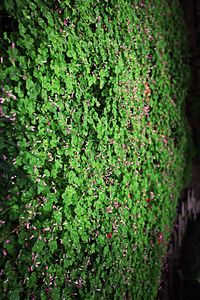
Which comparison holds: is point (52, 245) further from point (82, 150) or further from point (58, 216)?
point (82, 150)

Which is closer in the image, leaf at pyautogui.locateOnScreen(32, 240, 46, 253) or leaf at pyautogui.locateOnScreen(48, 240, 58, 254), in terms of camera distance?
leaf at pyautogui.locateOnScreen(32, 240, 46, 253)

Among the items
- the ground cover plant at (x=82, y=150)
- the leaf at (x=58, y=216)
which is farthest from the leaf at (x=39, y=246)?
the leaf at (x=58, y=216)

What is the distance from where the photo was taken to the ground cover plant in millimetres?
1464

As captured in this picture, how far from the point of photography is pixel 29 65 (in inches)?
61.4

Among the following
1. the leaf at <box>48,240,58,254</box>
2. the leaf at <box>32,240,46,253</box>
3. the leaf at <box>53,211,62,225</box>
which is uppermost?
the leaf at <box>53,211,62,225</box>

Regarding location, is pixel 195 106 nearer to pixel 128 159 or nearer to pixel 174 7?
pixel 174 7

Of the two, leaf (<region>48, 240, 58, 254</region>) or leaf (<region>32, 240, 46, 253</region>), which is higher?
leaf (<region>48, 240, 58, 254</region>)

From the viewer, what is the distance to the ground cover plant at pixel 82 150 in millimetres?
1464

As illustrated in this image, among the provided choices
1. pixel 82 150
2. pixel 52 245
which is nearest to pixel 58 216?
pixel 52 245

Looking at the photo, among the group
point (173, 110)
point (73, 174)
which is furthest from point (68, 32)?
point (173, 110)

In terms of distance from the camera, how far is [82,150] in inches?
76.7

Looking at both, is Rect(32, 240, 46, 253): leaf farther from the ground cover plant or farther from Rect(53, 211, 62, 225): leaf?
Rect(53, 211, 62, 225): leaf

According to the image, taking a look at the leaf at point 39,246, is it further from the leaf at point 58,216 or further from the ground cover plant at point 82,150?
the leaf at point 58,216

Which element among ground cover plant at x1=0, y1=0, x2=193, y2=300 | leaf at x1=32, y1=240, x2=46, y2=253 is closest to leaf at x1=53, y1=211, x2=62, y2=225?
ground cover plant at x1=0, y1=0, x2=193, y2=300
